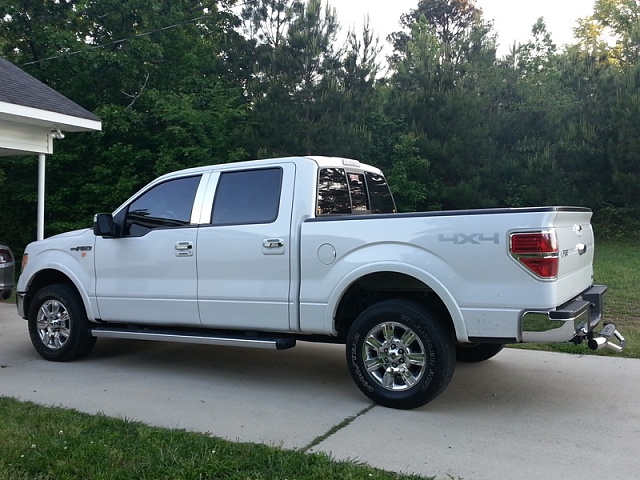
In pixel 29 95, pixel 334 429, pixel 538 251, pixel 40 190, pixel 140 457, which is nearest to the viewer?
pixel 140 457

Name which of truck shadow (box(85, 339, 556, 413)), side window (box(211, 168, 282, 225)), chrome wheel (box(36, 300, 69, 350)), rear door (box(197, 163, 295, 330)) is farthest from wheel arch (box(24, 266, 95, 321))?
side window (box(211, 168, 282, 225))

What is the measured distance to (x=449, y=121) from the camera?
1973cm

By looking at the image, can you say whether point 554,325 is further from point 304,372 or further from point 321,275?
point 304,372

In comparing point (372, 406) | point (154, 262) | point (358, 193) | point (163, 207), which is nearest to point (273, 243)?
point (358, 193)

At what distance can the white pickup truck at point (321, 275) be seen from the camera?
465cm

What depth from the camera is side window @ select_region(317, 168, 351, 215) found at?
5.83 metres

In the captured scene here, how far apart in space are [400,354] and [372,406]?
0.51 m

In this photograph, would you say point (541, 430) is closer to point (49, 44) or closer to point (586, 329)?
point (586, 329)

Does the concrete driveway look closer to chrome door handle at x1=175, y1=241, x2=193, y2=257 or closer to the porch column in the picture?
chrome door handle at x1=175, y1=241, x2=193, y2=257

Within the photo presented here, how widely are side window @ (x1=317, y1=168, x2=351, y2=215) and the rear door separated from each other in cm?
30

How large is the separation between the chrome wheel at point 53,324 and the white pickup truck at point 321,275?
0.05 feet

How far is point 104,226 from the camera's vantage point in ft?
20.9

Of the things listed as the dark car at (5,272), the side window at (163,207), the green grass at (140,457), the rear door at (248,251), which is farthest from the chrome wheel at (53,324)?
the dark car at (5,272)

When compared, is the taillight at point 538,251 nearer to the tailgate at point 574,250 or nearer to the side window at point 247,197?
the tailgate at point 574,250
